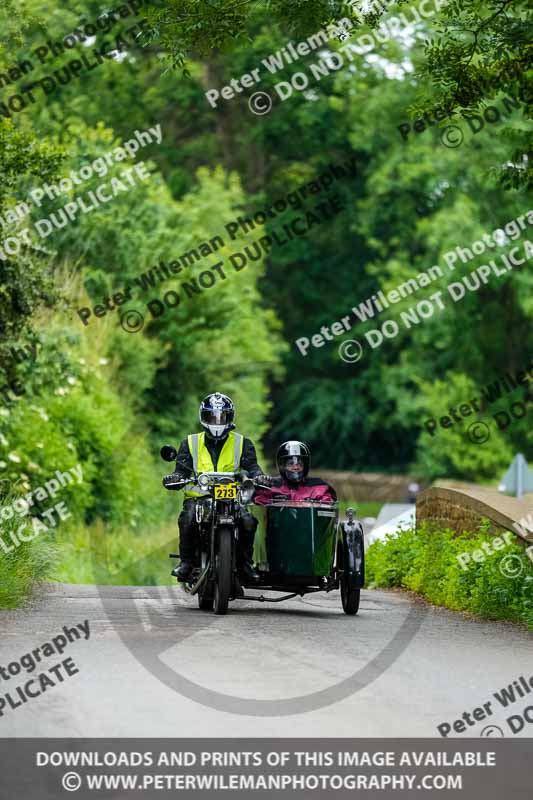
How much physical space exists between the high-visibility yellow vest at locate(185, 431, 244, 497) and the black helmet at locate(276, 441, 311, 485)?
21.1 inches

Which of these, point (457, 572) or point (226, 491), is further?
point (457, 572)

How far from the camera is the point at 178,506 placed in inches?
1275

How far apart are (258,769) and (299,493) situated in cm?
702

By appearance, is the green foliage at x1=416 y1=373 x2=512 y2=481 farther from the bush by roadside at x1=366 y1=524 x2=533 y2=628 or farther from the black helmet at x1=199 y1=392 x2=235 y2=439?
the black helmet at x1=199 y1=392 x2=235 y2=439

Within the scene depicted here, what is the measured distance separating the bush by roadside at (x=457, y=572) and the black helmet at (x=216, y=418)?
117 inches

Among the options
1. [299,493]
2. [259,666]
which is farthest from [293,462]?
[259,666]

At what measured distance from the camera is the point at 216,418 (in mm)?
14148

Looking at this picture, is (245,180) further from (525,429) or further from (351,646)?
(351,646)

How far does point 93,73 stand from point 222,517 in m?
43.3

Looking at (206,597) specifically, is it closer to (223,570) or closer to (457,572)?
(223,570)

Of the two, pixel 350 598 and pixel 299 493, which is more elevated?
pixel 299 493

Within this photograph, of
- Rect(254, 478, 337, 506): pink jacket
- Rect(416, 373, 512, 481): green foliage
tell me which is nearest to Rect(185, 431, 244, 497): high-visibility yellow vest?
Rect(254, 478, 337, 506): pink jacket

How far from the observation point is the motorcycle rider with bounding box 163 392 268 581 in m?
13.9

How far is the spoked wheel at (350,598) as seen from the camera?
47.5 ft
